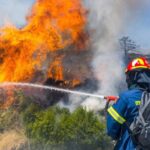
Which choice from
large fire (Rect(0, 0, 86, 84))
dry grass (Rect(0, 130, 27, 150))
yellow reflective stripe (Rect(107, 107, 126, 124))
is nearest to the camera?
yellow reflective stripe (Rect(107, 107, 126, 124))

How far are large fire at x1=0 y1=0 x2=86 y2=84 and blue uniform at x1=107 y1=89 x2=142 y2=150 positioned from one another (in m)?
10.5

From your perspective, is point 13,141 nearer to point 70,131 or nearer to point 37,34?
point 70,131

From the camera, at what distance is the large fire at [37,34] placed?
49.9ft

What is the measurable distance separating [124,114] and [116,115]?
0.08 metres

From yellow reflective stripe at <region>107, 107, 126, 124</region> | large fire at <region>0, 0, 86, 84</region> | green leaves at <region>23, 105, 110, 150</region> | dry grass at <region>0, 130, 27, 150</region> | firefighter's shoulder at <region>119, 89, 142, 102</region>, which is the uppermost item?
large fire at <region>0, 0, 86, 84</region>

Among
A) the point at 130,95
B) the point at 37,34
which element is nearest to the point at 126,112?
the point at 130,95

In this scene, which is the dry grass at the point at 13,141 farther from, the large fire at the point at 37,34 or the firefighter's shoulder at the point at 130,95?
the firefighter's shoulder at the point at 130,95

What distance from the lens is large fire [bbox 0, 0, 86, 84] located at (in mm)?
15219

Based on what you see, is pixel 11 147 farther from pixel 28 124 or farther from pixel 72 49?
pixel 72 49

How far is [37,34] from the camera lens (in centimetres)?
1584

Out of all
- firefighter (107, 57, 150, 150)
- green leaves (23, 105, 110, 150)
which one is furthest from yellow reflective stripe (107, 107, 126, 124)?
green leaves (23, 105, 110, 150)

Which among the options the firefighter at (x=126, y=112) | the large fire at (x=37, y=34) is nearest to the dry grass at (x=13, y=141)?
the large fire at (x=37, y=34)

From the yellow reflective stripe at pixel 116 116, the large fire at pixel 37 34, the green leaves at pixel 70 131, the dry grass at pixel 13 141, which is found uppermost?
the large fire at pixel 37 34

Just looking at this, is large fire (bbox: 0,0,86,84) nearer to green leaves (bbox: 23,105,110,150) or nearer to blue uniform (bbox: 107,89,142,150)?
green leaves (bbox: 23,105,110,150)
